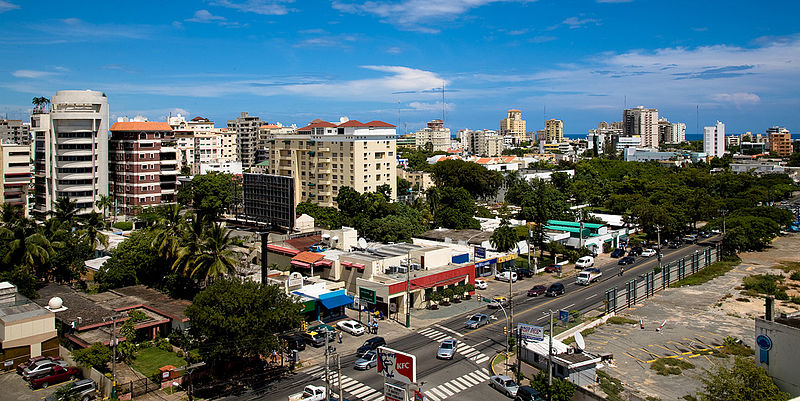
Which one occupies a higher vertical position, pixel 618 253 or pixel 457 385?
pixel 618 253

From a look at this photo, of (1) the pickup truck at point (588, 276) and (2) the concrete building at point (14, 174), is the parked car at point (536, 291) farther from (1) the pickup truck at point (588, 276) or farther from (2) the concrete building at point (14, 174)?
(2) the concrete building at point (14, 174)

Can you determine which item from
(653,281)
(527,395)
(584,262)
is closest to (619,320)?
(653,281)

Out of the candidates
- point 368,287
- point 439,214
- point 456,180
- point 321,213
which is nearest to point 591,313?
point 368,287

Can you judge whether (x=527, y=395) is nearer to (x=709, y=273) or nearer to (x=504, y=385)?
(x=504, y=385)

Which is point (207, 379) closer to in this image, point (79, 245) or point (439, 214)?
point (79, 245)

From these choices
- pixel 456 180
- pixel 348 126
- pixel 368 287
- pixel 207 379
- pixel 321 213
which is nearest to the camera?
pixel 207 379

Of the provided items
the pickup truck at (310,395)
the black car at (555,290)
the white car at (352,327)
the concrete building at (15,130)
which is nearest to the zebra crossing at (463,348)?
the white car at (352,327)
